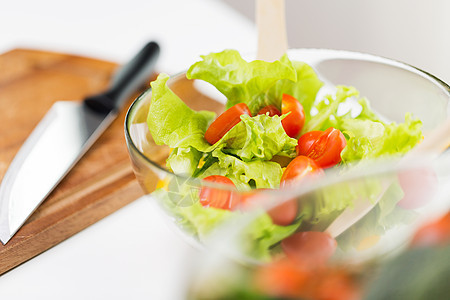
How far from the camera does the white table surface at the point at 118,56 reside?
0.59 meters

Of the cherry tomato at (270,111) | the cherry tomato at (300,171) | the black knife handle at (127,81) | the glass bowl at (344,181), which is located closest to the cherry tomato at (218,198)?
the glass bowl at (344,181)

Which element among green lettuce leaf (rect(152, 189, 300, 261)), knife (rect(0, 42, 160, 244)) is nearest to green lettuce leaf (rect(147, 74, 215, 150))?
green lettuce leaf (rect(152, 189, 300, 261))

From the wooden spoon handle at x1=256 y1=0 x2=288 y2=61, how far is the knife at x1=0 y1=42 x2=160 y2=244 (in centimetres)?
33

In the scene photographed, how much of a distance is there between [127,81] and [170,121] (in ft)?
1.27

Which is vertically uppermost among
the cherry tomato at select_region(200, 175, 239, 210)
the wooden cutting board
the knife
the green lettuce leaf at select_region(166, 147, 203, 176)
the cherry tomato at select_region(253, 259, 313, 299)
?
the cherry tomato at select_region(253, 259, 313, 299)

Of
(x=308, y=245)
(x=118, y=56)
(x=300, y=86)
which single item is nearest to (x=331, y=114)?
(x=300, y=86)

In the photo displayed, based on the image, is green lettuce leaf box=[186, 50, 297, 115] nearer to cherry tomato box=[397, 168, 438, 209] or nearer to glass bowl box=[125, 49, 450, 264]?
glass bowl box=[125, 49, 450, 264]

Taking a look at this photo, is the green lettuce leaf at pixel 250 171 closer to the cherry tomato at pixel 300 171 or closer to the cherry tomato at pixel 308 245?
the cherry tomato at pixel 300 171

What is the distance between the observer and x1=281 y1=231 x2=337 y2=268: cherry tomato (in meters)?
0.29

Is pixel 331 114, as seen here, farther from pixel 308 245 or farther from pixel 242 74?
pixel 308 245

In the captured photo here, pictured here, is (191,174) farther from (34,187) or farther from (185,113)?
(34,187)

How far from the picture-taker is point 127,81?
3.17 ft

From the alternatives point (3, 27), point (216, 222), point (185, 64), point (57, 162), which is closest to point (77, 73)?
point (185, 64)

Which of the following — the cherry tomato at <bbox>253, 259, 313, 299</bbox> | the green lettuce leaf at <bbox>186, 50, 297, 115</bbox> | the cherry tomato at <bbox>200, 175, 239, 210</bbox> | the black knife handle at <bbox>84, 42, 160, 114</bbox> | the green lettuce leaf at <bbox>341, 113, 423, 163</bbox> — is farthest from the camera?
the black knife handle at <bbox>84, 42, 160, 114</bbox>
